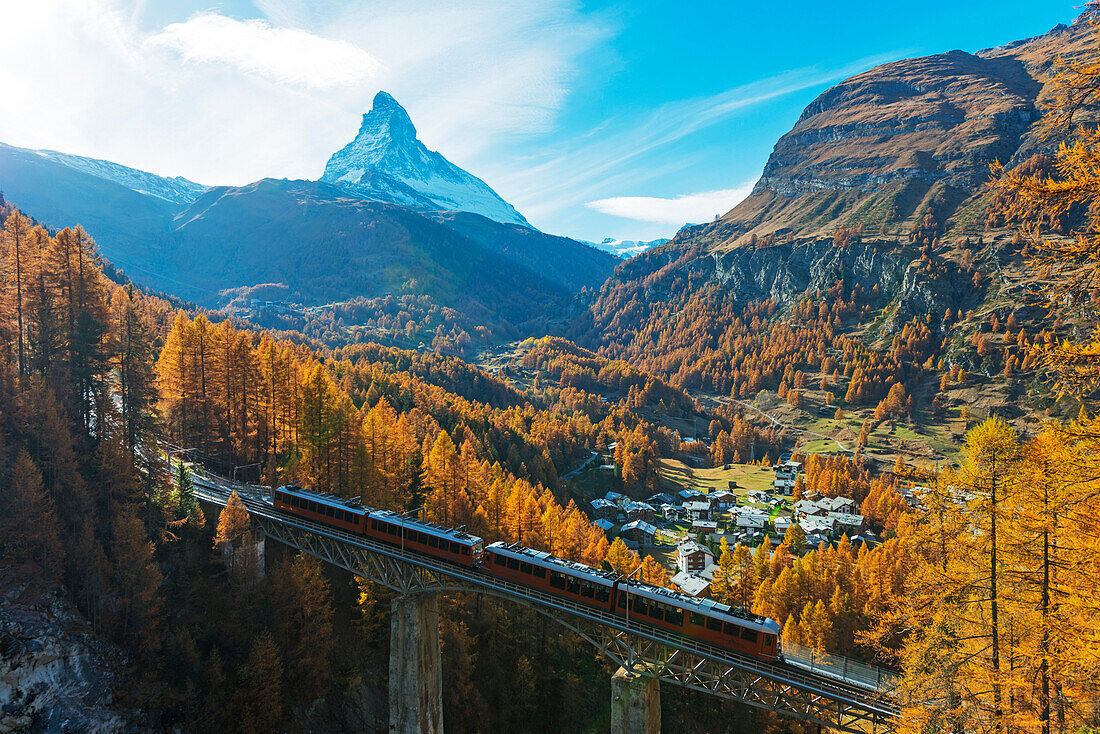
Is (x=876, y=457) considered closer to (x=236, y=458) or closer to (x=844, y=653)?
(x=844, y=653)

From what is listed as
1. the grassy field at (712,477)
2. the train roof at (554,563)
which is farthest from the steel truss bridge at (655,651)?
the grassy field at (712,477)

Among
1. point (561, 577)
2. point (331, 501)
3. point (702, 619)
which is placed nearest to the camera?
point (702, 619)

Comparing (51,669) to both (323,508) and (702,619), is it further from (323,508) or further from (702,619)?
(702,619)

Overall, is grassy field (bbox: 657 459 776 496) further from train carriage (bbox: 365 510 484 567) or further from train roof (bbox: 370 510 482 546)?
train carriage (bbox: 365 510 484 567)

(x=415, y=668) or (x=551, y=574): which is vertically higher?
(x=551, y=574)

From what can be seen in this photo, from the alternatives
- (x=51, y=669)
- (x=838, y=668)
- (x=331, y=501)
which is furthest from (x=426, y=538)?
(x=838, y=668)

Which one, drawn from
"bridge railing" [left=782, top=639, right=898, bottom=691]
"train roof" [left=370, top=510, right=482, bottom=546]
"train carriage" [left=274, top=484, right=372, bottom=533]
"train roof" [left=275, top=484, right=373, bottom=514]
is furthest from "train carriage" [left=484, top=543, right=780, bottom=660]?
"train roof" [left=275, top=484, right=373, bottom=514]

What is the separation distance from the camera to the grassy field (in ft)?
465

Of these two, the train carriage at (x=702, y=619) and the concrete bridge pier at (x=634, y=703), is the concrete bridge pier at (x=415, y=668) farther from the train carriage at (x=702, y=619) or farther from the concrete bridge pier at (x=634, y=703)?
the train carriage at (x=702, y=619)

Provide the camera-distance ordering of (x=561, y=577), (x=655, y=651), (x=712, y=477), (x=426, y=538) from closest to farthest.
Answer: (x=655, y=651), (x=561, y=577), (x=426, y=538), (x=712, y=477)

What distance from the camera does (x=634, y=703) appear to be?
114ft

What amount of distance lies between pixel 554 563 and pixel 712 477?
12902 centimetres

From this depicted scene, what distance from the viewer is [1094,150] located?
12188mm

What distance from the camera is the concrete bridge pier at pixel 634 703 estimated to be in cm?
3462
